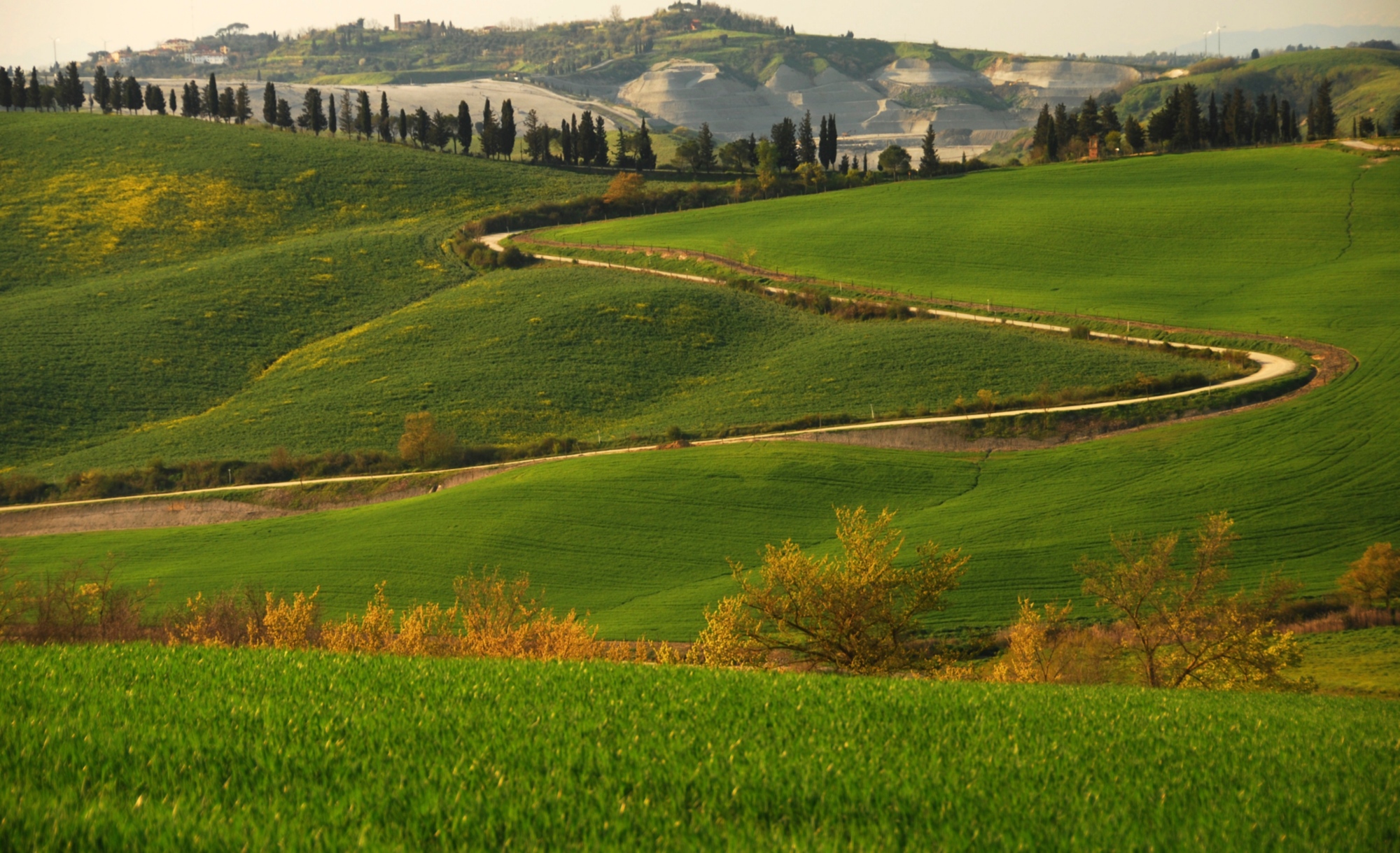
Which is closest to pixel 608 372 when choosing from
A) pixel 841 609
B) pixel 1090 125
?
pixel 841 609

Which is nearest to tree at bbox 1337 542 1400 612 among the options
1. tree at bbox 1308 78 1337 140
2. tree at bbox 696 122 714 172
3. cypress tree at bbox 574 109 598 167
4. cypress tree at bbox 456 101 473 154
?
tree at bbox 696 122 714 172

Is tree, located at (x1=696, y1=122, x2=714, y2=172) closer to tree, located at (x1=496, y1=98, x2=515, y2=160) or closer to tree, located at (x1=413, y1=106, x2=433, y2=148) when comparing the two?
tree, located at (x1=496, y1=98, x2=515, y2=160)

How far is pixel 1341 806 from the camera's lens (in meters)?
9.77

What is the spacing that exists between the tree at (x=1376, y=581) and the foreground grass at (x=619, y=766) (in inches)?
1289

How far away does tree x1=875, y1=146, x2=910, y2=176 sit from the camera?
6619 inches

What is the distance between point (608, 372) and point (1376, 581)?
6247 cm

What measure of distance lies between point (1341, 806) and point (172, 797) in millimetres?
11245

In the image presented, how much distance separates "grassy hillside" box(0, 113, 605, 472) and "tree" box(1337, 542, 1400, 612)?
87815 mm

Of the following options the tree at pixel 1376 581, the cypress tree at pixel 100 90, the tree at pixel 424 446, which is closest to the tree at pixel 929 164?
the tree at pixel 424 446

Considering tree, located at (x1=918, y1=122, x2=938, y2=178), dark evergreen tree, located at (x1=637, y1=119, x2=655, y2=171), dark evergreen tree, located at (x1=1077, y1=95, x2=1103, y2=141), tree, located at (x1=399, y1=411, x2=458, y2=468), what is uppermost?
dark evergreen tree, located at (x1=1077, y1=95, x2=1103, y2=141)

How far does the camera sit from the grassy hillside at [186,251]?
9050 cm

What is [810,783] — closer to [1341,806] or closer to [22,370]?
[1341,806]

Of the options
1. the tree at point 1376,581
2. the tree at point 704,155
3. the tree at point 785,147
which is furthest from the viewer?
the tree at point 704,155

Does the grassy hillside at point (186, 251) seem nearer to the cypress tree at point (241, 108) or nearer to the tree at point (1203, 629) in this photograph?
the cypress tree at point (241, 108)
